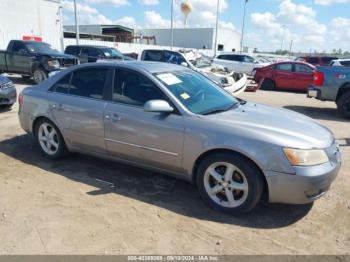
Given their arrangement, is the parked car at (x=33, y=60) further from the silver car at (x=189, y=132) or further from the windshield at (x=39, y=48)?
the silver car at (x=189, y=132)

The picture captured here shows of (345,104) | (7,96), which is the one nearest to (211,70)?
(345,104)

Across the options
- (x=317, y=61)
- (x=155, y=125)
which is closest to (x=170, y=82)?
(x=155, y=125)

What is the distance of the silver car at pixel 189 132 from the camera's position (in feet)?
10.8

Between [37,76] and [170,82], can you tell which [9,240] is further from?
[37,76]

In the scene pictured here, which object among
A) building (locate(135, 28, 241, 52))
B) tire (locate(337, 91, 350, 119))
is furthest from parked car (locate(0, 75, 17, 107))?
building (locate(135, 28, 241, 52))

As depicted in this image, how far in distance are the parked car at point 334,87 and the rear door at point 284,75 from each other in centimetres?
614

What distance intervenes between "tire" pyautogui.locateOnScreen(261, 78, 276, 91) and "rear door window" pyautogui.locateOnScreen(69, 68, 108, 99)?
12378 millimetres

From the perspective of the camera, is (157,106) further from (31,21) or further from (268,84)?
(31,21)

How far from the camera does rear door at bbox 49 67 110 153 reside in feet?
14.4

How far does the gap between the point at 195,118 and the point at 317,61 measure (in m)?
21.6

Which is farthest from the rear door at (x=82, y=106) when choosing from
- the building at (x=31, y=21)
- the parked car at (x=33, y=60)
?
the building at (x=31, y=21)

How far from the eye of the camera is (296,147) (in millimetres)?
3236

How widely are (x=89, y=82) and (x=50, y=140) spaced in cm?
121

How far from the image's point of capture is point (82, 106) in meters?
4.50
